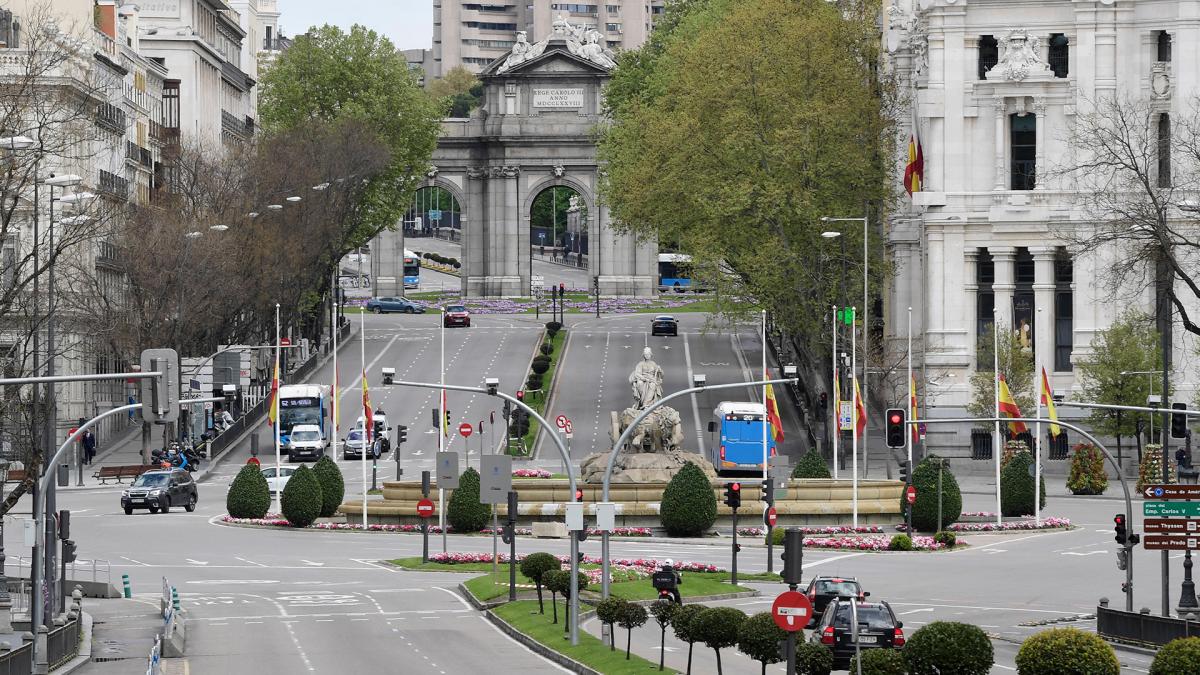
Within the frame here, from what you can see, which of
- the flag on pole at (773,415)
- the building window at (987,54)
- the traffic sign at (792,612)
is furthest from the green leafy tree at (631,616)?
the building window at (987,54)

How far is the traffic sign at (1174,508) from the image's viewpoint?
5275cm

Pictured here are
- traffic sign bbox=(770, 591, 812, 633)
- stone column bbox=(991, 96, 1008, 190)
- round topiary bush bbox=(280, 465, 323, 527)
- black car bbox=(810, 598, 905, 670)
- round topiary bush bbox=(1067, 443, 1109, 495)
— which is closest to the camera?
traffic sign bbox=(770, 591, 812, 633)

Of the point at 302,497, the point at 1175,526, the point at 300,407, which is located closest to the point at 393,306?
the point at 300,407

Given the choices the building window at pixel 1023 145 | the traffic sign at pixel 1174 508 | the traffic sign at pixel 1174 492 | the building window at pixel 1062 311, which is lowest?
the traffic sign at pixel 1174 508

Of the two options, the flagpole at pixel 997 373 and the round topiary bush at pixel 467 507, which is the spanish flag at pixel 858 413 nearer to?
the flagpole at pixel 997 373

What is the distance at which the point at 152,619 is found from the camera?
56.7m

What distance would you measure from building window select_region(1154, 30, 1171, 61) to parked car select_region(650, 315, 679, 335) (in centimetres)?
4832

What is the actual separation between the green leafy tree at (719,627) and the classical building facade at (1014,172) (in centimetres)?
6243

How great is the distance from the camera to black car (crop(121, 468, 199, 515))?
278 feet

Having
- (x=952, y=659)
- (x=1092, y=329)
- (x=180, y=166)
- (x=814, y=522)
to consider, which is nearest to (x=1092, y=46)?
(x=1092, y=329)

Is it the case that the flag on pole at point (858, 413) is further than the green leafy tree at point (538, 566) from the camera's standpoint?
Yes

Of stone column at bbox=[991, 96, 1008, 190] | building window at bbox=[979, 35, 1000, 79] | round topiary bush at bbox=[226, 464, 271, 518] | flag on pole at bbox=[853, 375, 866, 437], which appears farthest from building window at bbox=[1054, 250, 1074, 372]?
round topiary bush at bbox=[226, 464, 271, 518]

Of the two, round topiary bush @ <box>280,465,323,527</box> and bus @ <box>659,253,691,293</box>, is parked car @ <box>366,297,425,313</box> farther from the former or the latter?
round topiary bush @ <box>280,465,323,527</box>

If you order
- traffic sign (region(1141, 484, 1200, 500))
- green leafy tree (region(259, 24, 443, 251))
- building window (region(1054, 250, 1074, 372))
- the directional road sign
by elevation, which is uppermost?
green leafy tree (region(259, 24, 443, 251))
